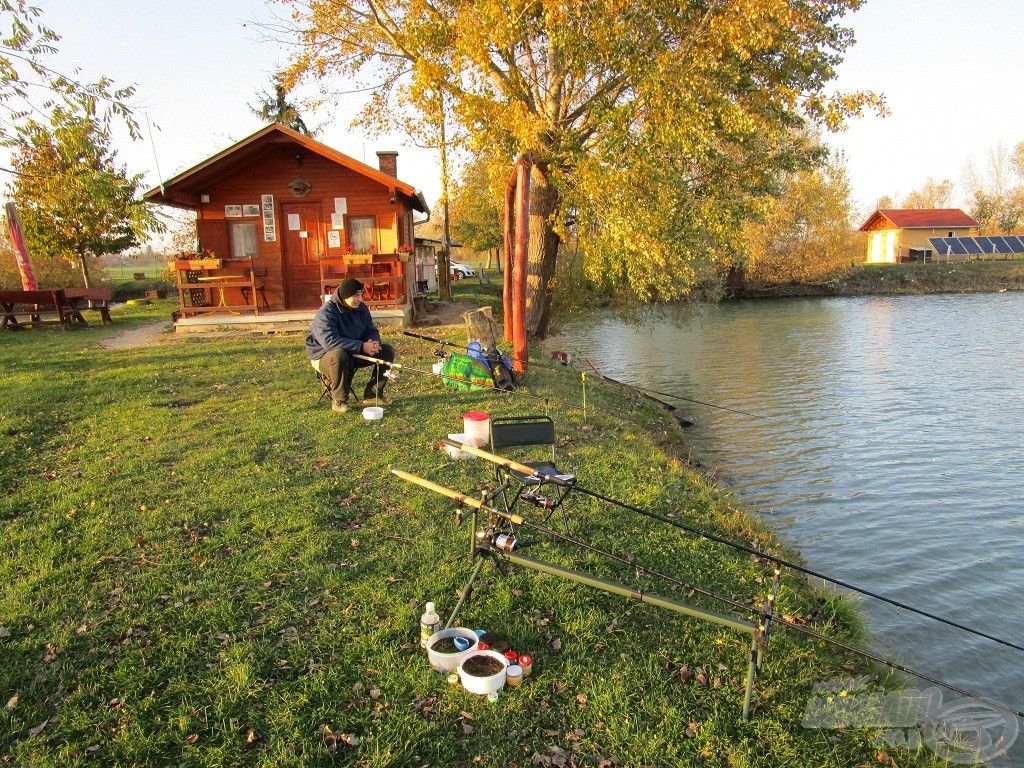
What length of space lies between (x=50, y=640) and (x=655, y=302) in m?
17.7

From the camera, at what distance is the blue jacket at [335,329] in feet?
28.1

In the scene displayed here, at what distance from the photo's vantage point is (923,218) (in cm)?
6169

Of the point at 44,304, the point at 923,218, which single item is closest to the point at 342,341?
the point at 44,304

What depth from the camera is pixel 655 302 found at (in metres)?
20.0

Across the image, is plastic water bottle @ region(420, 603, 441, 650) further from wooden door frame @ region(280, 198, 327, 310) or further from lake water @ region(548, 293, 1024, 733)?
wooden door frame @ region(280, 198, 327, 310)

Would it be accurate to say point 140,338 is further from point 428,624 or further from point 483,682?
point 483,682

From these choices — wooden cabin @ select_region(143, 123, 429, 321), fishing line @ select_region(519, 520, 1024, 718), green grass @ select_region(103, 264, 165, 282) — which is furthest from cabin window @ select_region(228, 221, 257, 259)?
green grass @ select_region(103, 264, 165, 282)

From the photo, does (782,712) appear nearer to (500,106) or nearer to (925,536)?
(925,536)

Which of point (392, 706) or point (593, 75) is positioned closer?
point (392, 706)

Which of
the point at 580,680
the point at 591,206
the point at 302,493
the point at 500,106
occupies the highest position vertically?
the point at 500,106

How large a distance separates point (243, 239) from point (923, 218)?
207 feet

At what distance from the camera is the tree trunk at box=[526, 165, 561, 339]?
48.5ft

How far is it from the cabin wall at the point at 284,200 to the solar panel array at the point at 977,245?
5312 cm

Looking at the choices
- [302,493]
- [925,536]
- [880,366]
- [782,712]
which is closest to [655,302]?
[880,366]
